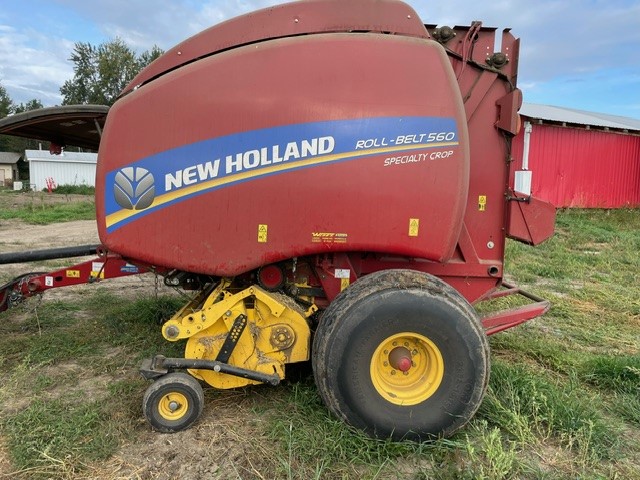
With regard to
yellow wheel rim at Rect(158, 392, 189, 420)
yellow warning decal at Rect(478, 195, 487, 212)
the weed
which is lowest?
the weed

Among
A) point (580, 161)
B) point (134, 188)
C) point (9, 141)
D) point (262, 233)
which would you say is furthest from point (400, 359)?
point (9, 141)

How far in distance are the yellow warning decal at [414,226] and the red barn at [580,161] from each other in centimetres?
1261

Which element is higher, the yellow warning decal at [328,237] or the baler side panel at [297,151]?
the baler side panel at [297,151]

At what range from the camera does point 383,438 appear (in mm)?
2865

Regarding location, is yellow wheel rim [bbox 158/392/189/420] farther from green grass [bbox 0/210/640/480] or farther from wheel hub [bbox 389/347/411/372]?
wheel hub [bbox 389/347/411/372]

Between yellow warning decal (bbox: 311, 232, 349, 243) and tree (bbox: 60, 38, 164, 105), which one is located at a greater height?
tree (bbox: 60, 38, 164, 105)

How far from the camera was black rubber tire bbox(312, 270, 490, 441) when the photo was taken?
2816 mm

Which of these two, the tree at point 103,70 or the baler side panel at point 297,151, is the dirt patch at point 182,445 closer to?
the baler side panel at point 297,151

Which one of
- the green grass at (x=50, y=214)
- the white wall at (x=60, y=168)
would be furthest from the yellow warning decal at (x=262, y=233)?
the white wall at (x=60, y=168)

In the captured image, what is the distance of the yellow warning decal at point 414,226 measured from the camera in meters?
2.97

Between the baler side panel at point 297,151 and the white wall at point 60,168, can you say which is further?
the white wall at point 60,168

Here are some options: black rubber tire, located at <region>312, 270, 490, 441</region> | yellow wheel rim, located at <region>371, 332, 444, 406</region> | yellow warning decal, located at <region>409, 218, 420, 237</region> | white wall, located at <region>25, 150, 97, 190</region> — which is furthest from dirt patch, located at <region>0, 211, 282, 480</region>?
white wall, located at <region>25, 150, 97, 190</region>

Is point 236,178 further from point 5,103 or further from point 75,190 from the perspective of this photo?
point 5,103

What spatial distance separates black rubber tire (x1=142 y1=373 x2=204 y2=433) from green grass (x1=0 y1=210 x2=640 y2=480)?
0.07m
